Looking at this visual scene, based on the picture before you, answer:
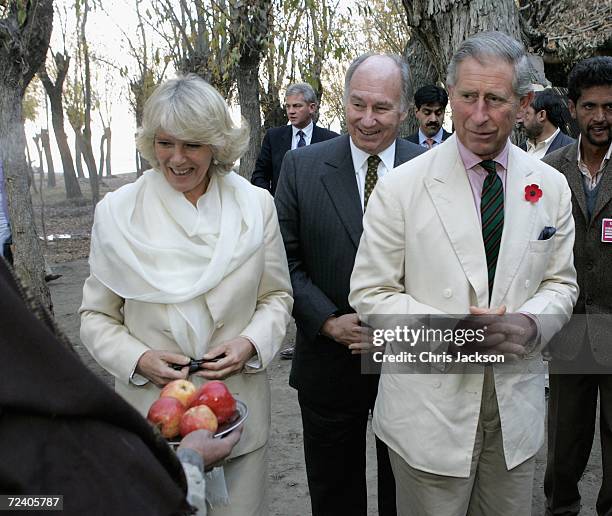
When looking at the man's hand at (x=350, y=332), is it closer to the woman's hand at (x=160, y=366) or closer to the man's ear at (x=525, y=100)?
the woman's hand at (x=160, y=366)

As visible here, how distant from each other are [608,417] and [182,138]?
245 cm

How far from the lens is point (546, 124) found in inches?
209

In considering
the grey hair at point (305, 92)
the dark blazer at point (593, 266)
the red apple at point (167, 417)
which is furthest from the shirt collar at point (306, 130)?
the red apple at point (167, 417)

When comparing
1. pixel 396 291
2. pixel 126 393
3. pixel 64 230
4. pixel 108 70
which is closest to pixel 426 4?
pixel 396 291

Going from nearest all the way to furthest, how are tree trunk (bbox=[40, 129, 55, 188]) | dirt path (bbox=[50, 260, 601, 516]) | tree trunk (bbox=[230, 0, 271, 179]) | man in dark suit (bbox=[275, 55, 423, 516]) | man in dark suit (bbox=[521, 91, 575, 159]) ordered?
man in dark suit (bbox=[275, 55, 423, 516]), dirt path (bbox=[50, 260, 601, 516]), man in dark suit (bbox=[521, 91, 575, 159]), tree trunk (bbox=[230, 0, 271, 179]), tree trunk (bbox=[40, 129, 55, 188])

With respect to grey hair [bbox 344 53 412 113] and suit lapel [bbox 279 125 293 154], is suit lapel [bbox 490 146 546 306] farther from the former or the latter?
suit lapel [bbox 279 125 293 154]

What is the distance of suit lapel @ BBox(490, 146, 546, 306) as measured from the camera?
221cm

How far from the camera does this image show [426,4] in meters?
4.27

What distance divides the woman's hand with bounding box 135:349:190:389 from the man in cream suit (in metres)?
0.66

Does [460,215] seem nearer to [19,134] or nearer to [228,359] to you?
[228,359]

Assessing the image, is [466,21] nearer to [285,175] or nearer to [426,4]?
[426,4]

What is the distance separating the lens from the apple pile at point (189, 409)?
193 cm

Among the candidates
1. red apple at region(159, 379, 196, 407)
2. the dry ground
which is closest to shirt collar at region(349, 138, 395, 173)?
red apple at region(159, 379, 196, 407)

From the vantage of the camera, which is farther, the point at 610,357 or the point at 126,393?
the point at 610,357
